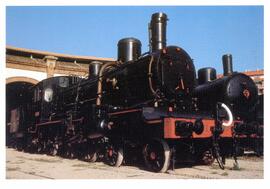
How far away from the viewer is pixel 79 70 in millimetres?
23797

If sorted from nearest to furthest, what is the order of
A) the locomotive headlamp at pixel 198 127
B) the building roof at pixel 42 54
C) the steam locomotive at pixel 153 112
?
the locomotive headlamp at pixel 198 127 → the steam locomotive at pixel 153 112 → the building roof at pixel 42 54

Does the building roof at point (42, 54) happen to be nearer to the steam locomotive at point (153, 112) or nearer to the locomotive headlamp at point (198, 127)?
the steam locomotive at point (153, 112)

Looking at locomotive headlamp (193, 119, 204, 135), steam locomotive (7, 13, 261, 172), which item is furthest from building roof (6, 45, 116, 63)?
locomotive headlamp (193, 119, 204, 135)

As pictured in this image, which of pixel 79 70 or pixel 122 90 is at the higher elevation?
pixel 79 70

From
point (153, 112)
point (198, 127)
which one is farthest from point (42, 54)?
point (198, 127)

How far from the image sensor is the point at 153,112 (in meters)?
6.99

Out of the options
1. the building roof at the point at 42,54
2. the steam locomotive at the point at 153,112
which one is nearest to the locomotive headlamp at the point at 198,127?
the steam locomotive at the point at 153,112

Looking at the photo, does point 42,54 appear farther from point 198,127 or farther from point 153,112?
point 198,127

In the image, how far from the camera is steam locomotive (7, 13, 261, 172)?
23.4 ft

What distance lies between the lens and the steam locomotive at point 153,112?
7141 mm

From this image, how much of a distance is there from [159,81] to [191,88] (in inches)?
50.9

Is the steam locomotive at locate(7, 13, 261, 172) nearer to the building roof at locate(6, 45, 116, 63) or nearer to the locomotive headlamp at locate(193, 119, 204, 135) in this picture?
the locomotive headlamp at locate(193, 119, 204, 135)
